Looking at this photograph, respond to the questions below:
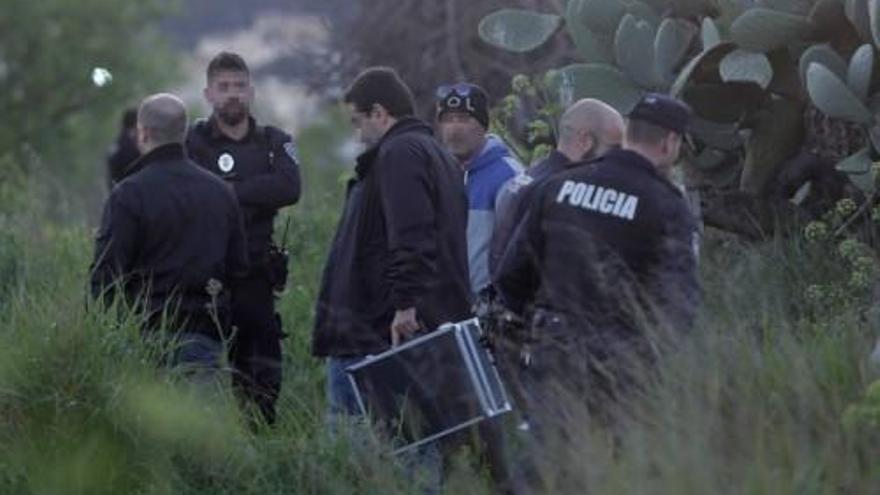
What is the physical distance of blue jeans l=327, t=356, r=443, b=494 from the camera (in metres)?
9.69

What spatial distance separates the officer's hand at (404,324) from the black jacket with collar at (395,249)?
0.03 m

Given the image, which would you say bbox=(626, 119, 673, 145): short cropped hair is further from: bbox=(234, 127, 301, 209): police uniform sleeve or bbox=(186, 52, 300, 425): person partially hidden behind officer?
bbox=(234, 127, 301, 209): police uniform sleeve

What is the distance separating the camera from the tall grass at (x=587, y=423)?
318 inches

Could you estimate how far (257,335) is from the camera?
11.9 m

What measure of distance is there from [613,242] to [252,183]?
2.94 m

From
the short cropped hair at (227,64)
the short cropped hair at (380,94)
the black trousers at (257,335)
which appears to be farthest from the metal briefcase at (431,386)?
the short cropped hair at (227,64)

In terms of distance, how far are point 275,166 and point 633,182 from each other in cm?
301

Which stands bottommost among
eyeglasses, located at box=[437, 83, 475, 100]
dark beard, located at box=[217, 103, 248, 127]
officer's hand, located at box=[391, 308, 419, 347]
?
officer's hand, located at box=[391, 308, 419, 347]

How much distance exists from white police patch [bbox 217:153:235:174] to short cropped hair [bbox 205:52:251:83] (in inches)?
14.7

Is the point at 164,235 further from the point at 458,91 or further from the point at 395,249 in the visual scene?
the point at 458,91

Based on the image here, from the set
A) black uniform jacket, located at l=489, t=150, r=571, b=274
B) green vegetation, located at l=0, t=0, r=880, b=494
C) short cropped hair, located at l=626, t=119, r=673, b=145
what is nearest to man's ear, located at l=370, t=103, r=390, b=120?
black uniform jacket, located at l=489, t=150, r=571, b=274

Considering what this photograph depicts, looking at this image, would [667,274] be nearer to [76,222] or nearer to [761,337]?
[761,337]

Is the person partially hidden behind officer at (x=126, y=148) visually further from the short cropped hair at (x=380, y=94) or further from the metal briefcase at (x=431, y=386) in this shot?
the metal briefcase at (x=431, y=386)

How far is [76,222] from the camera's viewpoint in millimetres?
16891
